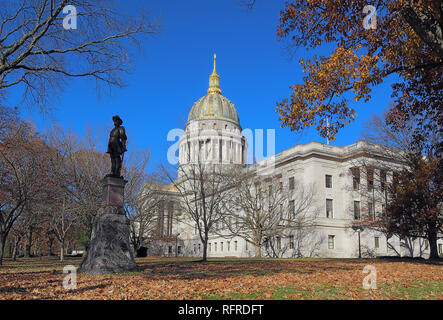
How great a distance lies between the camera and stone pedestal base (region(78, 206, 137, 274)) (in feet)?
43.1

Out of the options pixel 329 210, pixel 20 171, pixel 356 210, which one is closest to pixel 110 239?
pixel 20 171

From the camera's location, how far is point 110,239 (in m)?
13.7

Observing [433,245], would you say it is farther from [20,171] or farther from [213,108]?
[213,108]

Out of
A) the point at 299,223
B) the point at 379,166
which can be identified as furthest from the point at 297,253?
the point at 379,166

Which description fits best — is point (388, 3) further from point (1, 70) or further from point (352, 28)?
point (1, 70)

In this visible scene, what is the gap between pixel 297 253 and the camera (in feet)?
151

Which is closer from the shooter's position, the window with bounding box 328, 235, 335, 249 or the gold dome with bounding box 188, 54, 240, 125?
the window with bounding box 328, 235, 335, 249

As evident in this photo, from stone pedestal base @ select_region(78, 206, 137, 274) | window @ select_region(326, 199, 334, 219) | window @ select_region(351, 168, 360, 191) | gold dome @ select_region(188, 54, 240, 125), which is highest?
gold dome @ select_region(188, 54, 240, 125)

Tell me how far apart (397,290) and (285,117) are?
5.86 m

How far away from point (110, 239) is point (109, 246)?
0.86ft

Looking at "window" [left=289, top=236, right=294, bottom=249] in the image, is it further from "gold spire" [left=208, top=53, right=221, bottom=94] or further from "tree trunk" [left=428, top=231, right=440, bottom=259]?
"gold spire" [left=208, top=53, right=221, bottom=94]

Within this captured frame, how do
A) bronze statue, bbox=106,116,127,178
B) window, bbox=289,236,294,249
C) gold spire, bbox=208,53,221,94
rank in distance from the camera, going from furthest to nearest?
gold spire, bbox=208,53,221,94 < window, bbox=289,236,294,249 < bronze statue, bbox=106,116,127,178

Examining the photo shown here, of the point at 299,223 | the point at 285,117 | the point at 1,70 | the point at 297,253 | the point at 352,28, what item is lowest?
the point at 297,253

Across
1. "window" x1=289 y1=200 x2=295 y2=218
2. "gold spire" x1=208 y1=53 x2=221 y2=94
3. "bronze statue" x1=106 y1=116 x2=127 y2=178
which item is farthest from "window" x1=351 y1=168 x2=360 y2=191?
"gold spire" x1=208 y1=53 x2=221 y2=94
